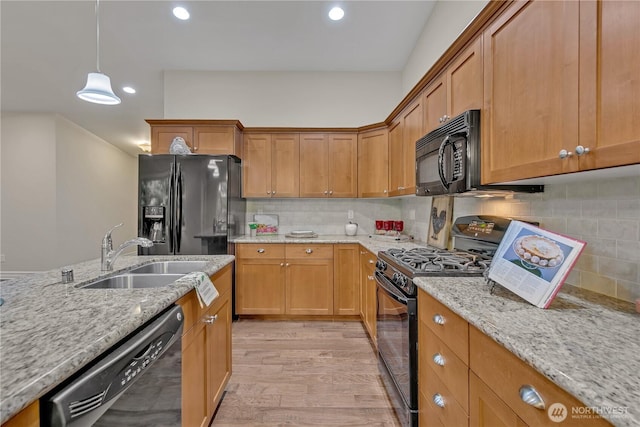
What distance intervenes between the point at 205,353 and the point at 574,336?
60.4 inches

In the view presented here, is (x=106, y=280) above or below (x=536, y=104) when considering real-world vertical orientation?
below

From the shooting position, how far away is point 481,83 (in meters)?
1.43

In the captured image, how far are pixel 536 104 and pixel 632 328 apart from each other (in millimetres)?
826

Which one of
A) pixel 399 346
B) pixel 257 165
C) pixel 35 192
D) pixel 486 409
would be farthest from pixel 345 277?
pixel 35 192

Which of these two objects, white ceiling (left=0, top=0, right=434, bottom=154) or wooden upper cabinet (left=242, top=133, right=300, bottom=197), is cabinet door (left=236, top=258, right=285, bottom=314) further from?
A: white ceiling (left=0, top=0, right=434, bottom=154)

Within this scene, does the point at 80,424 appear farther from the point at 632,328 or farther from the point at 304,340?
the point at 304,340

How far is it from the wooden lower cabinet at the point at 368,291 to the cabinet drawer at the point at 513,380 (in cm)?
144

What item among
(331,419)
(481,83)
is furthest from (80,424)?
(481,83)

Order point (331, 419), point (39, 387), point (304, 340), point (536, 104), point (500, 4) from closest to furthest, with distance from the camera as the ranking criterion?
point (39, 387)
point (536, 104)
point (500, 4)
point (331, 419)
point (304, 340)

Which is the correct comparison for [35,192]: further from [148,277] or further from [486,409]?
[486,409]

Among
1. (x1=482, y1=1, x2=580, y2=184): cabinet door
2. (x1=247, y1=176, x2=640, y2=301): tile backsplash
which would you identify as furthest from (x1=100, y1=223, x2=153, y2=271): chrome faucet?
(x1=247, y1=176, x2=640, y2=301): tile backsplash

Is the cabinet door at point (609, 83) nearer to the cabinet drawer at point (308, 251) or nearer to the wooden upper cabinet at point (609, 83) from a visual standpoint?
the wooden upper cabinet at point (609, 83)

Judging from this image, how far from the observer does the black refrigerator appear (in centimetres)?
290

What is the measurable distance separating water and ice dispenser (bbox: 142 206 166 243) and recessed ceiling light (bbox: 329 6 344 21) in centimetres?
260
